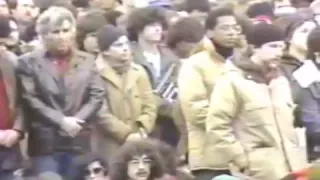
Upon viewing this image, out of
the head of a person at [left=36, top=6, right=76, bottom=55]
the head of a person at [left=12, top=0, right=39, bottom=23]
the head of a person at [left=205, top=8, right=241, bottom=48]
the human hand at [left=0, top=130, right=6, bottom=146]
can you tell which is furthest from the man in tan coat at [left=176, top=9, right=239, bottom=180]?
the head of a person at [left=12, top=0, right=39, bottom=23]

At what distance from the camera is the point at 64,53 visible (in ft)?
22.6

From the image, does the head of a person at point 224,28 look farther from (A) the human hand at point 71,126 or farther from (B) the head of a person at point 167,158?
(A) the human hand at point 71,126

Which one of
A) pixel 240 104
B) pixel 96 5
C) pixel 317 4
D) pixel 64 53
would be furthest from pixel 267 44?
pixel 96 5

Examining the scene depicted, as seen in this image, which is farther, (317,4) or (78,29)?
(317,4)

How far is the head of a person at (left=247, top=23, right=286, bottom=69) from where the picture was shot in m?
6.79

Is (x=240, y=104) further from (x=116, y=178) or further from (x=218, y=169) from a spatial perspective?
(x=116, y=178)

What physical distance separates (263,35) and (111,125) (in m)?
1.19

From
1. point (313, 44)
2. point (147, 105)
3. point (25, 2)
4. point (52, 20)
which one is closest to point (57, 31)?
point (52, 20)

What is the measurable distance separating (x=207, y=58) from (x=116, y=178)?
136 centimetres

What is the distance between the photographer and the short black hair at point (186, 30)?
7990 millimetres

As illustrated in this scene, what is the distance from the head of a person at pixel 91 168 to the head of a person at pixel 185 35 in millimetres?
1523

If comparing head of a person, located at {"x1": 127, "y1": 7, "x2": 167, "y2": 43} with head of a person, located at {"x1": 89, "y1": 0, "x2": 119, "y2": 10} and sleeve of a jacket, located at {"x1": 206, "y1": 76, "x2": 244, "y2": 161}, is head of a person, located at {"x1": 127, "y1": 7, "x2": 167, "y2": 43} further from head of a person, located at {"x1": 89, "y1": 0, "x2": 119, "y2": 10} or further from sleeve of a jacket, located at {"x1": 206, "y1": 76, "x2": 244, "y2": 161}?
head of a person, located at {"x1": 89, "y1": 0, "x2": 119, "y2": 10}

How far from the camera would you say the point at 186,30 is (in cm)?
805

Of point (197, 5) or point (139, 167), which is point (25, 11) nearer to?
point (197, 5)
